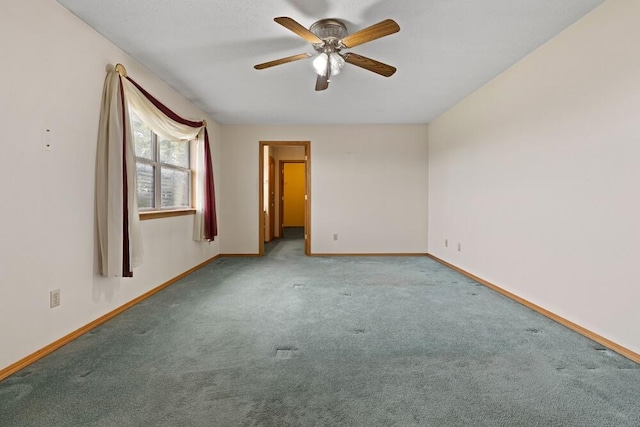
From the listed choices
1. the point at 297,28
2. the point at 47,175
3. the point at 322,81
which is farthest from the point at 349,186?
the point at 47,175

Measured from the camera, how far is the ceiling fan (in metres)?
2.02

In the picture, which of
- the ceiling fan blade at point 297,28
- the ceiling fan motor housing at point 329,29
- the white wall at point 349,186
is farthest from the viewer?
the white wall at point 349,186

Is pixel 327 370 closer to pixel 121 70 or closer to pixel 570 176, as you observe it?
pixel 570 176

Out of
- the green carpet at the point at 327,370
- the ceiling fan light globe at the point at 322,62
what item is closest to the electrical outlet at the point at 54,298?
the green carpet at the point at 327,370

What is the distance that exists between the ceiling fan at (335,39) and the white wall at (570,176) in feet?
4.52

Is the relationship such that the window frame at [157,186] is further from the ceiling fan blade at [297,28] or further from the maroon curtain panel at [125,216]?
the ceiling fan blade at [297,28]

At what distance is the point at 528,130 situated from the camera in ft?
9.39

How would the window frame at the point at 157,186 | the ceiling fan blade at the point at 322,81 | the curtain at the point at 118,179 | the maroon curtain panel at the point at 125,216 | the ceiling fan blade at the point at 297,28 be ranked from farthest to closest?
the window frame at the point at 157,186, the ceiling fan blade at the point at 322,81, the maroon curtain panel at the point at 125,216, the curtain at the point at 118,179, the ceiling fan blade at the point at 297,28

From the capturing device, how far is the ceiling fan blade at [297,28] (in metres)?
1.94

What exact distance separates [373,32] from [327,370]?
2154 millimetres

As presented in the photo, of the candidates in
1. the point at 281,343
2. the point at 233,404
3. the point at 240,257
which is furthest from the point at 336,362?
the point at 240,257

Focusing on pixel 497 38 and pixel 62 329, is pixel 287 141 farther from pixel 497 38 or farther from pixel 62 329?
pixel 62 329

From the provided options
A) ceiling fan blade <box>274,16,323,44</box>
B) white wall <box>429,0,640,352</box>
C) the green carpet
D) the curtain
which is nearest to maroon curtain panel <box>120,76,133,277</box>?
the curtain

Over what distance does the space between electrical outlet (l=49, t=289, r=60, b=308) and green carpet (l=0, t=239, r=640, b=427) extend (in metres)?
0.31
